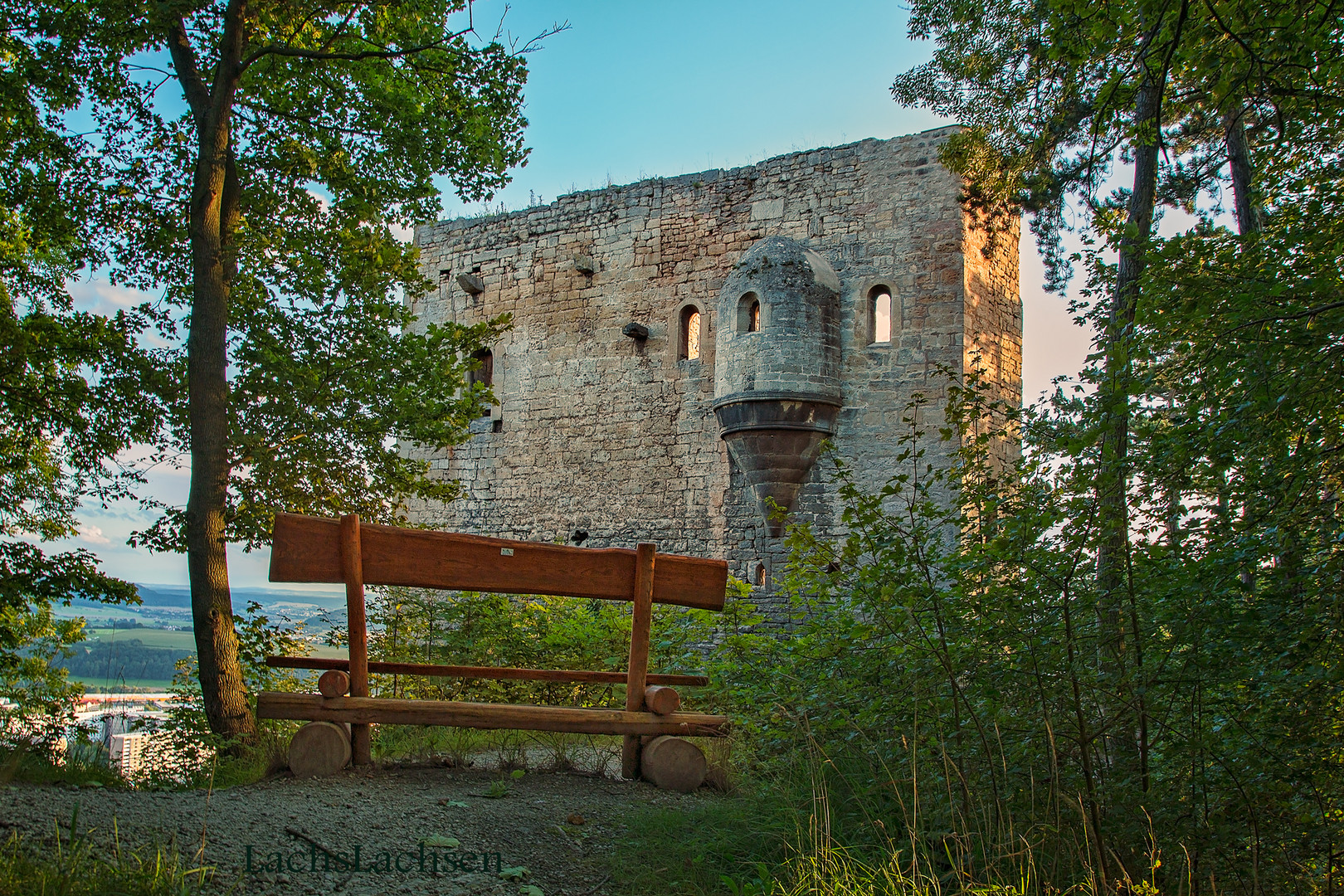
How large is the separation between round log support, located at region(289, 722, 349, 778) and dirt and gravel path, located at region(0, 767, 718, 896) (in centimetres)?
12

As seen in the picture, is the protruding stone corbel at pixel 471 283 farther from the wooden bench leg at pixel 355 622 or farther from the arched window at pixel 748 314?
the wooden bench leg at pixel 355 622

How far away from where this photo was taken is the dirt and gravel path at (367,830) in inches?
114

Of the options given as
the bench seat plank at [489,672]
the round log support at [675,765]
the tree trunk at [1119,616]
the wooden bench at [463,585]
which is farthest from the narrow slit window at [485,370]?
the tree trunk at [1119,616]

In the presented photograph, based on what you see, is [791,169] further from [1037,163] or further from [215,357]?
[215,357]

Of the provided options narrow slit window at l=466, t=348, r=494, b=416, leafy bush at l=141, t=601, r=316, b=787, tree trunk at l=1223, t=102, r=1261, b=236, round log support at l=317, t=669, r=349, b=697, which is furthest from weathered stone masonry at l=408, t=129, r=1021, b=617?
round log support at l=317, t=669, r=349, b=697

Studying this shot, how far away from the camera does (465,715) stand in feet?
14.0

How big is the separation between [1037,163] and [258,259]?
6740mm

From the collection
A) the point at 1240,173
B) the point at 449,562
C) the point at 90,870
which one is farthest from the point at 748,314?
the point at 90,870

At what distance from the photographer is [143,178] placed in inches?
261

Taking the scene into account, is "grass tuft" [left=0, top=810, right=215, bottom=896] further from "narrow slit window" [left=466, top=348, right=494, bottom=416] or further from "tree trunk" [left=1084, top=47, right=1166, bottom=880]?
"narrow slit window" [left=466, top=348, right=494, bottom=416]

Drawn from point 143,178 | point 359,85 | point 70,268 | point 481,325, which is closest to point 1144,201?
point 481,325

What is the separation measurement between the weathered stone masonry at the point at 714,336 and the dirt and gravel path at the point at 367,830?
719 cm

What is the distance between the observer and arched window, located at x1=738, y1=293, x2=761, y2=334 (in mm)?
11078

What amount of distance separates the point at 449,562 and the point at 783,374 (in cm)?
692
